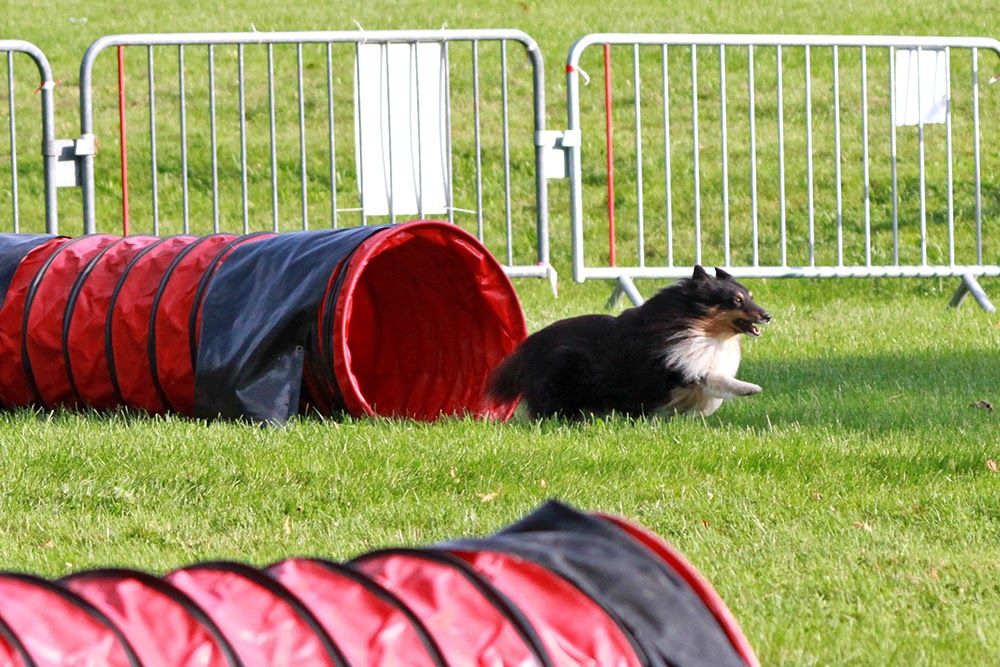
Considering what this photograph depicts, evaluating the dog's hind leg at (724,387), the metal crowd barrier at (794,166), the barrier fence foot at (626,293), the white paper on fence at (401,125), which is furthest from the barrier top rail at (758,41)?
the dog's hind leg at (724,387)

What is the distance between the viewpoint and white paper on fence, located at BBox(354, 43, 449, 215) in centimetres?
968

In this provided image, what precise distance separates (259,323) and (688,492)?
189cm

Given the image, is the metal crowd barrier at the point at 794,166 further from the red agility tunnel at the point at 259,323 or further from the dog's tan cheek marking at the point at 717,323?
the dog's tan cheek marking at the point at 717,323

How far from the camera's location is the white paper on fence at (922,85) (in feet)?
34.6

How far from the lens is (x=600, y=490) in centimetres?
473

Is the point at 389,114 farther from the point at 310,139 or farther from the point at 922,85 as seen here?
the point at 310,139

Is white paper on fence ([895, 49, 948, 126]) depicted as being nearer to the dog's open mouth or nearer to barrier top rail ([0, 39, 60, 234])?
the dog's open mouth

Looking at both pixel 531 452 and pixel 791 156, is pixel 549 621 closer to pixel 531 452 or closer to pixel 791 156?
pixel 531 452

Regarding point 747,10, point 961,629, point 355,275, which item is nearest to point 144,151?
point 747,10

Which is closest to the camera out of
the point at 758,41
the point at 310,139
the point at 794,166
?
the point at 758,41

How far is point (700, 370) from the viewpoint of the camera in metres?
5.95

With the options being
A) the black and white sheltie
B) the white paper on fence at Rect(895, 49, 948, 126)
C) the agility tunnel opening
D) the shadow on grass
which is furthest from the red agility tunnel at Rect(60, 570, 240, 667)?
the white paper on fence at Rect(895, 49, 948, 126)

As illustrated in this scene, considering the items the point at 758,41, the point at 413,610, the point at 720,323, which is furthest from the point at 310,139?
the point at 413,610

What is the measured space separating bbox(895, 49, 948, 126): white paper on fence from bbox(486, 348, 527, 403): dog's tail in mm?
5418
